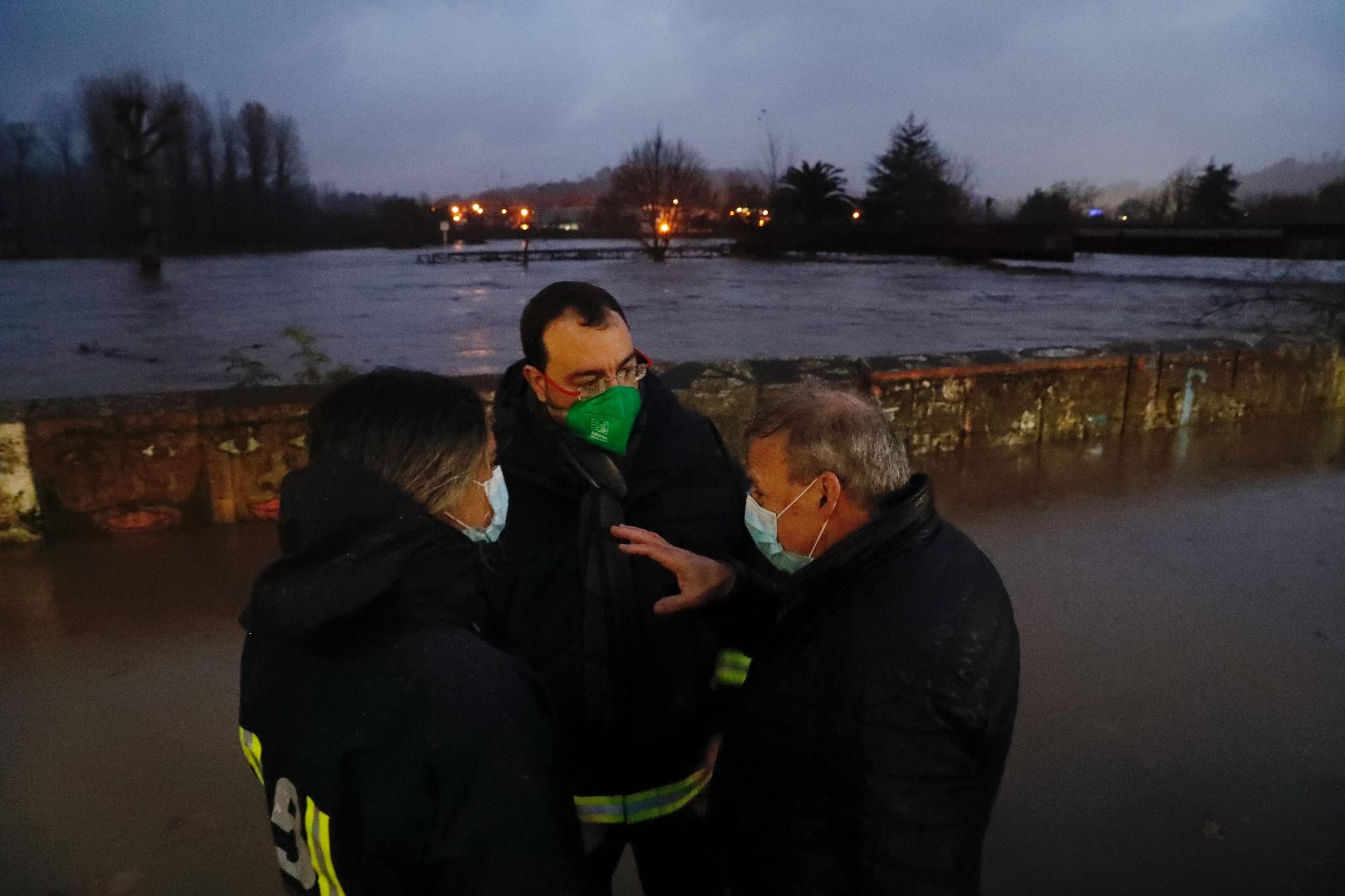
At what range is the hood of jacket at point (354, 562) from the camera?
3.55 feet

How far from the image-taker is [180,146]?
63094mm

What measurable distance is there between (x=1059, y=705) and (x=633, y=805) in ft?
6.41

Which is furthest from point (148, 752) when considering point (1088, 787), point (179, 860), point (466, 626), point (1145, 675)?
point (1145, 675)

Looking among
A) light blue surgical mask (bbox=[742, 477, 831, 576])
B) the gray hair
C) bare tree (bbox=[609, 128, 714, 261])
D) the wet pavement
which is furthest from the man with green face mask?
bare tree (bbox=[609, 128, 714, 261])

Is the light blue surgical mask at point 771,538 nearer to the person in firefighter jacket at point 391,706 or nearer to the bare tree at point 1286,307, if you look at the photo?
the person in firefighter jacket at point 391,706

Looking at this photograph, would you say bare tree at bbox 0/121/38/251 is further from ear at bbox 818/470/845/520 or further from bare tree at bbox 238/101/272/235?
ear at bbox 818/470/845/520

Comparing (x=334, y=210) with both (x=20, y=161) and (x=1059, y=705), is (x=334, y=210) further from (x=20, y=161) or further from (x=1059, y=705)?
(x=1059, y=705)

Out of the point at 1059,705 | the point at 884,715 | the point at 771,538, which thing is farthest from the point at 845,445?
the point at 1059,705

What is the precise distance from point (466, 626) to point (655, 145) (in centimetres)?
5498

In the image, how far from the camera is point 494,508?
1598mm

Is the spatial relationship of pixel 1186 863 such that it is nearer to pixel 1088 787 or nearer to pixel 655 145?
pixel 1088 787

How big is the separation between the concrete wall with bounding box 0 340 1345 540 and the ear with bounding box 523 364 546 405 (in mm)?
1160

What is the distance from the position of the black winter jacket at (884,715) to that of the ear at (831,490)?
0.08 meters

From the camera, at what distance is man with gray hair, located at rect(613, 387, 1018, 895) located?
4.34 ft
